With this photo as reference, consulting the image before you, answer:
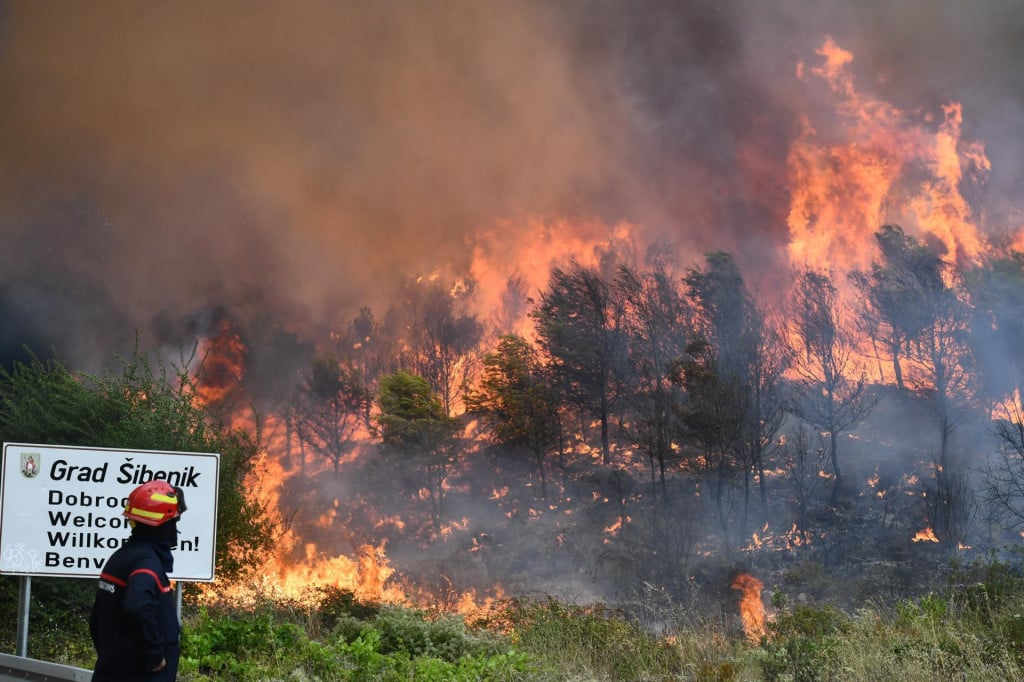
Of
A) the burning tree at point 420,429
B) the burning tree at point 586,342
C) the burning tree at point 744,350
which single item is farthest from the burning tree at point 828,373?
the burning tree at point 420,429

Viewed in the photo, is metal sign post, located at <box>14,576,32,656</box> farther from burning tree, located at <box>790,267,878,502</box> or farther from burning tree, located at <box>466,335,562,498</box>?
burning tree, located at <box>466,335,562,498</box>

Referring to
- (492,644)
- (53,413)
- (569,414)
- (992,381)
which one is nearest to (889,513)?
(992,381)

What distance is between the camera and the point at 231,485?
48.7 feet

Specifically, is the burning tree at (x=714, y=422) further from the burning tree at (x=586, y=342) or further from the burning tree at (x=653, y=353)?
the burning tree at (x=586, y=342)

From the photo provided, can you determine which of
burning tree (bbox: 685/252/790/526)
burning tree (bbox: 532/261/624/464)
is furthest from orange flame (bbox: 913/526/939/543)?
burning tree (bbox: 532/261/624/464)

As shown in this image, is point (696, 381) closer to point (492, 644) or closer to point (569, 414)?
point (569, 414)

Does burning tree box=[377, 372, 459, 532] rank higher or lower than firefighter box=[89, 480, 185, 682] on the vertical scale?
higher

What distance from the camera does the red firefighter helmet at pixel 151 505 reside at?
18.4 feet

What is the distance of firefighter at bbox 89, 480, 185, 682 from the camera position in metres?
5.38

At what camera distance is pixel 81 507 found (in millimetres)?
9250

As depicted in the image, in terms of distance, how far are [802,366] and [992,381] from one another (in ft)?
25.0

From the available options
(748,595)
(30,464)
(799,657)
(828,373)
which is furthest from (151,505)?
(828,373)

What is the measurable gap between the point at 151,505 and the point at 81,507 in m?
4.33

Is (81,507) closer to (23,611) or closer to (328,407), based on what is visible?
(23,611)
